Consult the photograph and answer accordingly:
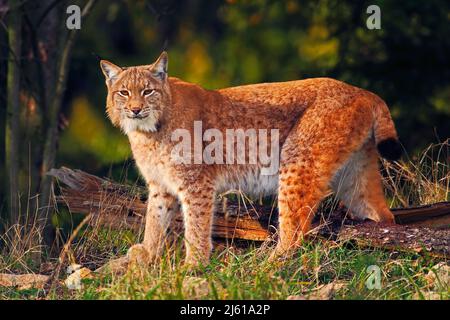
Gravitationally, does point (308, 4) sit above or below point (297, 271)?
above

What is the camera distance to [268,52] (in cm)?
1475

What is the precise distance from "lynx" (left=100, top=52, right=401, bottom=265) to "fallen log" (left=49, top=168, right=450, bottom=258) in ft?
0.61

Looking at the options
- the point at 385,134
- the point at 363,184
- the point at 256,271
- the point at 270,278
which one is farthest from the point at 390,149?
the point at 270,278

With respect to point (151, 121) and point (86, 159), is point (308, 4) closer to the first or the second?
point (86, 159)

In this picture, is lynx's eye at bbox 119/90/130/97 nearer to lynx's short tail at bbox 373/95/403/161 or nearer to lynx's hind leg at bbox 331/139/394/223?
lynx's hind leg at bbox 331/139/394/223

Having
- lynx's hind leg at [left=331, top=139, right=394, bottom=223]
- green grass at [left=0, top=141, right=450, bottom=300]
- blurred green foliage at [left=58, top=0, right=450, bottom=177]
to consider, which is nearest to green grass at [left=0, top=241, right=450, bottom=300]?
green grass at [left=0, top=141, right=450, bottom=300]

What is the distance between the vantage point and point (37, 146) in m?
10.4

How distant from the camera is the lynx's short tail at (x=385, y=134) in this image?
24.2 feet

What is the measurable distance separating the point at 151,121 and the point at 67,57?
8.67ft

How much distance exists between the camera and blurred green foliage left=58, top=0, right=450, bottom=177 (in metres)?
11.3

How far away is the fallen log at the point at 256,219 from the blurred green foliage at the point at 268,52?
2.53ft

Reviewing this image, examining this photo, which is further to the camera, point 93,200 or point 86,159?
point 86,159
